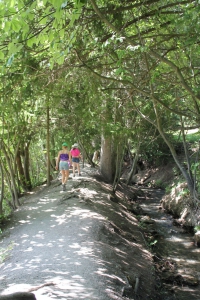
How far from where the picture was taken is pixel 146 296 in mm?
6574

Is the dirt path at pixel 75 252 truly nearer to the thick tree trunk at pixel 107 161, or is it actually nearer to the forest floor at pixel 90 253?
the forest floor at pixel 90 253

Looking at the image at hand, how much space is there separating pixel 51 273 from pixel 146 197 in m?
14.1

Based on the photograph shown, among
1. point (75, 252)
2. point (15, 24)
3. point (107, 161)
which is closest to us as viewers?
point (15, 24)

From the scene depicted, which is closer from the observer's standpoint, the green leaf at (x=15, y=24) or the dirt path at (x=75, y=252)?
the green leaf at (x=15, y=24)

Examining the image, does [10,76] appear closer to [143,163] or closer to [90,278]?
[90,278]

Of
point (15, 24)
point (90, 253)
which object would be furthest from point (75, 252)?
point (15, 24)

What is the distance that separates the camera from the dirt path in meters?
5.51

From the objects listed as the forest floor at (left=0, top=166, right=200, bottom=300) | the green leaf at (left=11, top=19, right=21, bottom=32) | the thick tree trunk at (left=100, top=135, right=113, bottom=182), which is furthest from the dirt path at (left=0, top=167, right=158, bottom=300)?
the thick tree trunk at (left=100, top=135, right=113, bottom=182)

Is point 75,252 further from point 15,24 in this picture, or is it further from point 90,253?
point 15,24

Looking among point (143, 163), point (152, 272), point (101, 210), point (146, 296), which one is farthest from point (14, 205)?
point (143, 163)

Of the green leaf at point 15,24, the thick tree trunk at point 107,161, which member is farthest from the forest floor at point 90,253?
the thick tree trunk at point 107,161

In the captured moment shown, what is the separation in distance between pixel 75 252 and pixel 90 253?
0.34m

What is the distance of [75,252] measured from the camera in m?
7.04

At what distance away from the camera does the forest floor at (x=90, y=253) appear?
564cm
